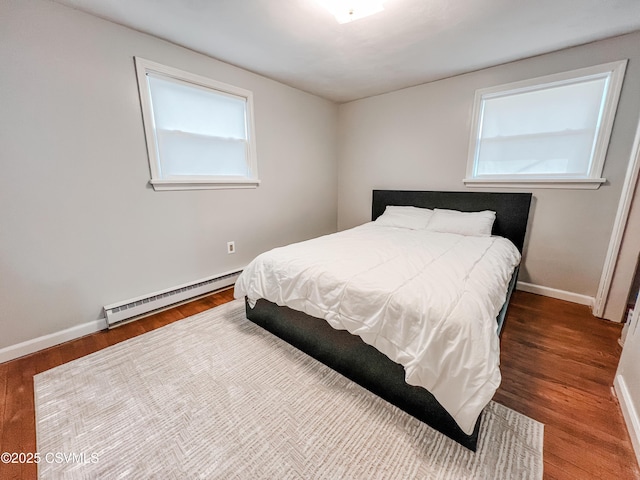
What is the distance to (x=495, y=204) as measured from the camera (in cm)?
266

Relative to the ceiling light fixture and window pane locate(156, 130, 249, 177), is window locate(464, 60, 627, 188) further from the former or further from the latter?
window pane locate(156, 130, 249, 177)

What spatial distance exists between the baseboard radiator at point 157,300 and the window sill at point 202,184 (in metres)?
0.92

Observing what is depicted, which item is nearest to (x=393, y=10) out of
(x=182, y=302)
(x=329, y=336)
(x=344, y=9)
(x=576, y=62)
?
(x=344, y=9)

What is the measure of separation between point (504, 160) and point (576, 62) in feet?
2.88

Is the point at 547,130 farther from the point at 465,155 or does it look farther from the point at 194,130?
the point at 194,130

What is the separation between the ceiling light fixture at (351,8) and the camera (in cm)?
156

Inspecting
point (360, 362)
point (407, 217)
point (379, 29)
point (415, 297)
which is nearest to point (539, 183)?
point (407, 217)

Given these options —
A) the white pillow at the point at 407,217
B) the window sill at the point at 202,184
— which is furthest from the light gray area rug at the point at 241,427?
the white pillow at the point at 407,217

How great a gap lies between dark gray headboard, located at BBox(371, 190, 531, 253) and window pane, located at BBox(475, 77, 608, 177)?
273 millimetres

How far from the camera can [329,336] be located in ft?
5.06

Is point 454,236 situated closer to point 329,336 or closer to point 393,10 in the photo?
point 329,336

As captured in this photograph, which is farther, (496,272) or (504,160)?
(504,160)

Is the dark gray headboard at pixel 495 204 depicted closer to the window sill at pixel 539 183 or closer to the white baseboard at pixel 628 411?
the window sill at pixel 539 183

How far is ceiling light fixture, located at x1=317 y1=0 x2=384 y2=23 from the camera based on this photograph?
156cm
